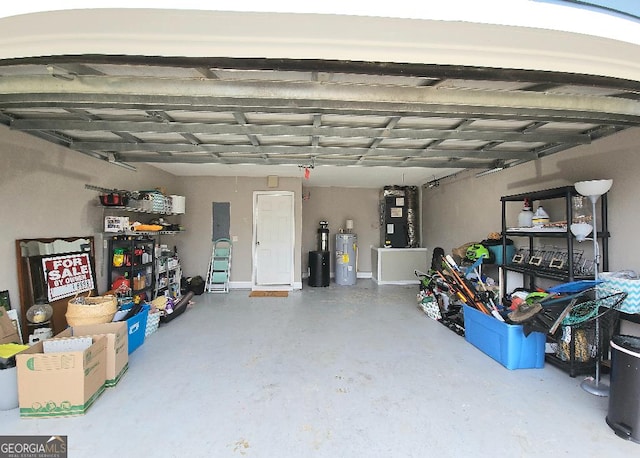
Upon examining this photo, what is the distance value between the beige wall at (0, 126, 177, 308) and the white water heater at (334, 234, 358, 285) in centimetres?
446

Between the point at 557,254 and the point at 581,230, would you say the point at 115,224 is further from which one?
the point at 557,254

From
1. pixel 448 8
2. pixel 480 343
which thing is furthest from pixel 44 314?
pixel 480 343

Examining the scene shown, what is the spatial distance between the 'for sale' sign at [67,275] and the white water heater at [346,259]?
4622 mm

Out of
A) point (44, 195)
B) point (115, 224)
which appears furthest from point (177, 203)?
point (44, 195)

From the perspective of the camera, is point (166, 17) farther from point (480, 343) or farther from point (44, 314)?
point (480, 343)

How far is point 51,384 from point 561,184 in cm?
507

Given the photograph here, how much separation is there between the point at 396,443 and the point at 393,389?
1.96 ft

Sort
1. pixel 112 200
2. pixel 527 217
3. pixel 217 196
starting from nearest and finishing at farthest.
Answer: pixel 527 217, pixel 112 200, pixel 217 196

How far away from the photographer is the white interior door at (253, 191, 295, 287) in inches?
241

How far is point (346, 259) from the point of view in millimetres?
6738

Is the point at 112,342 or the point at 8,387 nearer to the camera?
the point at 8,387

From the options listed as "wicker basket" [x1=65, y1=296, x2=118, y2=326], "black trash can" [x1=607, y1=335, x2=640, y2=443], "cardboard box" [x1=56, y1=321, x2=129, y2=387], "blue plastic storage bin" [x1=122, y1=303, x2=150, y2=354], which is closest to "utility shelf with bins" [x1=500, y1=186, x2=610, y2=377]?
"black trash can" [x1=607, y1=335, x2=640, y2=443]

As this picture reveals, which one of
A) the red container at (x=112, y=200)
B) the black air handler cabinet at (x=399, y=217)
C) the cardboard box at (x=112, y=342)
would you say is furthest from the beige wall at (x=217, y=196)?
the cardboard box at (x=112, y=342)

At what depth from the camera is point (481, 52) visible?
125 centimetres
